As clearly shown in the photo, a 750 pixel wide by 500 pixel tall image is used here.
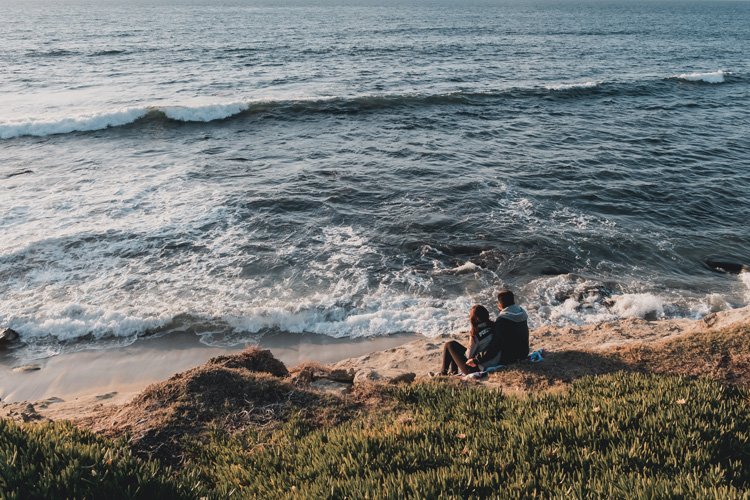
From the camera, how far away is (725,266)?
44.8 feet

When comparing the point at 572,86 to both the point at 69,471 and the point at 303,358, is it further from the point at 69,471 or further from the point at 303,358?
the point at 69,471

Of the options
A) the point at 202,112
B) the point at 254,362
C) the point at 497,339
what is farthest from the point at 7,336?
the point at 202,112

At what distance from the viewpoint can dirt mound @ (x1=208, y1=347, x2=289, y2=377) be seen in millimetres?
8016

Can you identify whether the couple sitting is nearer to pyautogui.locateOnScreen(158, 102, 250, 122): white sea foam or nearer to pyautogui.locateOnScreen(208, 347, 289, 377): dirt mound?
pyautogui.locateOnScreen(208, 347, 289, 377): dirt mound

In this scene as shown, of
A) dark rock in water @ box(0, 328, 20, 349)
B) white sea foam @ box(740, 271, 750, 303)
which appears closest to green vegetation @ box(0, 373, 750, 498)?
dark rock in water @ box(0, 328, 20, 349)

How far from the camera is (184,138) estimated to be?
25.7 m

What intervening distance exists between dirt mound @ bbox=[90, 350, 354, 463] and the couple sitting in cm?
237

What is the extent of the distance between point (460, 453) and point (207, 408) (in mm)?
3356

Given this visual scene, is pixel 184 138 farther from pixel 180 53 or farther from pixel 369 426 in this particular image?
pixel 180 53

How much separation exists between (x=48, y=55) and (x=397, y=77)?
3196 cm

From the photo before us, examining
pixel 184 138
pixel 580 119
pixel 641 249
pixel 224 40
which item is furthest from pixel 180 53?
pixel 641 249

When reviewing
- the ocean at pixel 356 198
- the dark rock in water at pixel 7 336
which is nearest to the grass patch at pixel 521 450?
the ocean at pixel 356 198

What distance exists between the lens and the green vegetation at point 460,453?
4.22m

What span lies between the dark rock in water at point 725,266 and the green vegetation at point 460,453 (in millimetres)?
8679
